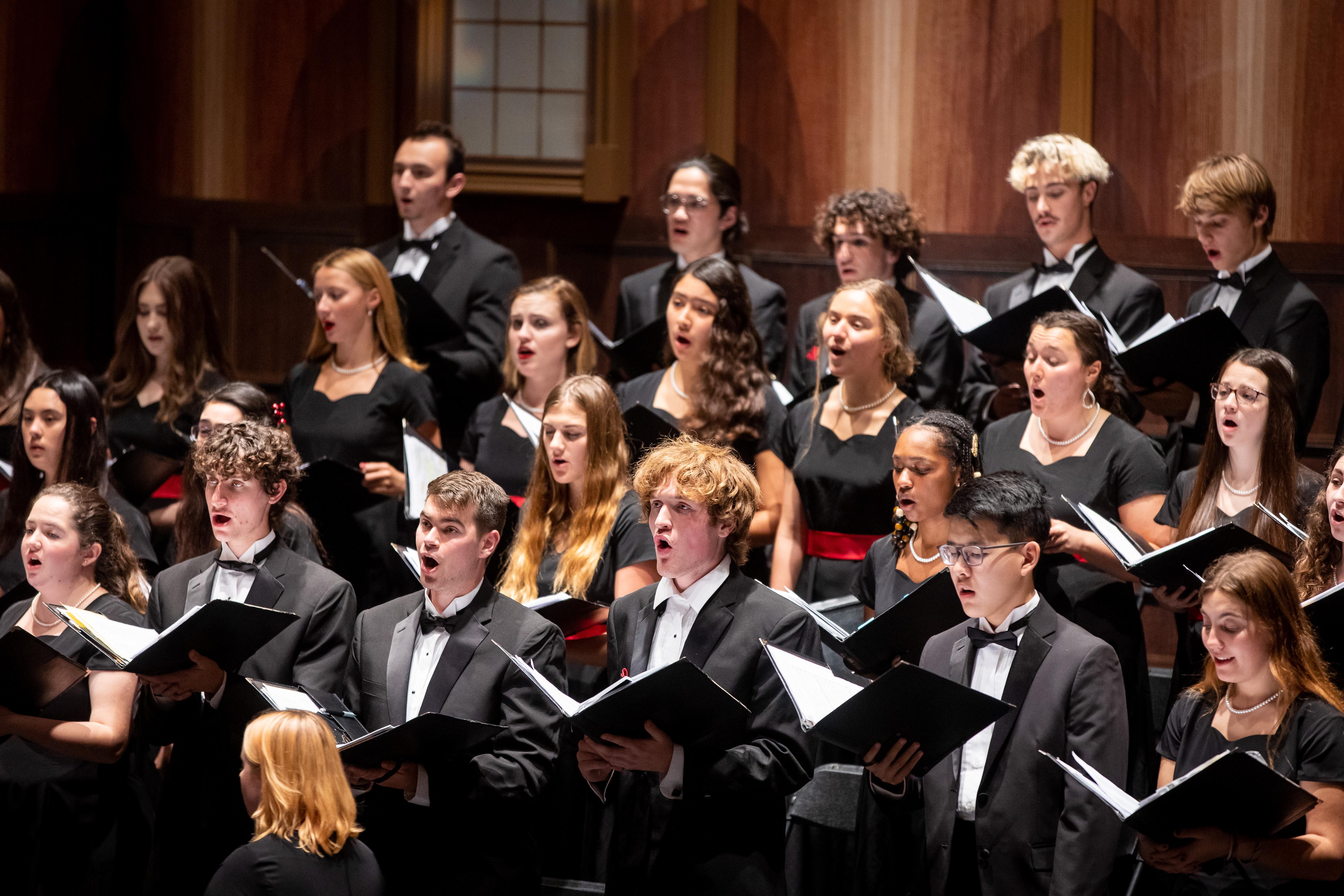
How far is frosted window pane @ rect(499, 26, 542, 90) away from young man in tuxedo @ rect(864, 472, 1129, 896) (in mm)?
3511

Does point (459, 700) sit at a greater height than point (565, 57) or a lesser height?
lesser

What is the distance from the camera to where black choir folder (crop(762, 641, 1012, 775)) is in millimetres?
2605

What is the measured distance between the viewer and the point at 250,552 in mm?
3480

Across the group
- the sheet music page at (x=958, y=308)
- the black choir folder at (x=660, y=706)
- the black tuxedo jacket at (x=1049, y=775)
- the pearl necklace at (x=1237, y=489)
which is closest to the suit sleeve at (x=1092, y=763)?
the black tuxedo jacket at (x=1049, y=775)

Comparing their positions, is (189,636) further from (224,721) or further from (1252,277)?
(1252,277)

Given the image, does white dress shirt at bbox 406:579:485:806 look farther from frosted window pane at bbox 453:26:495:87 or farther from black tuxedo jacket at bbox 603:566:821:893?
frosted window pane at bbox 453:26:495:87

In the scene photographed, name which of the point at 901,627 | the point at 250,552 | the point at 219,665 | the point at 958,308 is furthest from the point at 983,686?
the point at 250,552

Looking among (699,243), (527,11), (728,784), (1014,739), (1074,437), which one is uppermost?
(527,11)

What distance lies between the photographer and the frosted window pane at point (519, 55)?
19.6ft

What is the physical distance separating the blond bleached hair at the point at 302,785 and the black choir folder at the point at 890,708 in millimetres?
814

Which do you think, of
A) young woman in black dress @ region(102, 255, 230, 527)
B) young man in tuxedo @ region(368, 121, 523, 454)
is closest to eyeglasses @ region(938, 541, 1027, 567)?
young man in tuxedo @ region(368, 121, 523, 454)

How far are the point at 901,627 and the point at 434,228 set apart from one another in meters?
2.78

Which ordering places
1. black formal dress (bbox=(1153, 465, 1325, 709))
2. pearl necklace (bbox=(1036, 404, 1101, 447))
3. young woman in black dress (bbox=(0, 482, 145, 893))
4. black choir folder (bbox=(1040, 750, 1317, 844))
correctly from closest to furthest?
black choir folder (bbox=(1040, 750, 1317, 844)) → young woman in black dress (bbox=(0, 482, 145, 893)) → black formal dress (bbox=(1153, 465, 1325, 709)) → pearl necklace (bbox=(1036, 404, 1101, 447))

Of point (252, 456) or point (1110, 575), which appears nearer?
point (252, 456)
